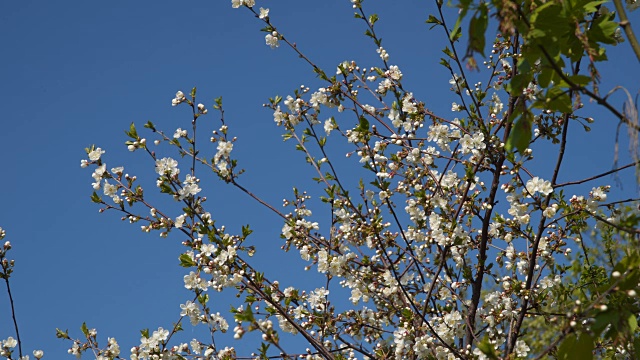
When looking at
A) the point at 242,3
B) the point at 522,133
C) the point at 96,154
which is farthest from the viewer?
the point at 242,3

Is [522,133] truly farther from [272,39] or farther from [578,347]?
[272,39]

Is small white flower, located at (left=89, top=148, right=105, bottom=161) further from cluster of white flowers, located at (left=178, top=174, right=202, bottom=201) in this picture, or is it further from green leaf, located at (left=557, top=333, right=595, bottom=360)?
green leaf, located at (left=557, top=333, right=595, bottom=360)

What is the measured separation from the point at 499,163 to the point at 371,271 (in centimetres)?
113

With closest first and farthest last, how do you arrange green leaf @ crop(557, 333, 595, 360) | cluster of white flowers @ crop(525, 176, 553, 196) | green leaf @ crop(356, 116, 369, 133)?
green leaf @ crop(557, 333, 595, 360), cluster of white flowers @ crop(525, 176, 553, 196), green leaf @ crop(356, 116, 369, 133)

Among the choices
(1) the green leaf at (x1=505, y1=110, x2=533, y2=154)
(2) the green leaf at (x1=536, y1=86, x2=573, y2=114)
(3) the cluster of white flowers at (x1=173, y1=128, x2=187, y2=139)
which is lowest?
(1) the green leaf at (x1=505, y1=110, x2=533, y2=154)

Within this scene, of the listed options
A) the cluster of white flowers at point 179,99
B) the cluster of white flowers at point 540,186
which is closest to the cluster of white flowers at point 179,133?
the cluster of white flowers at point 179,99

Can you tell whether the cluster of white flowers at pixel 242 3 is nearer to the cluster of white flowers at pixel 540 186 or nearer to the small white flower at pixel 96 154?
the small white flower at pixel 96 154

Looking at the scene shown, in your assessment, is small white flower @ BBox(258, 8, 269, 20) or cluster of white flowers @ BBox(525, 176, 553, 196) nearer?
cluster of white flowers @ BBox(525, 176, 553, 196)

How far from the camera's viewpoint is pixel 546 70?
213 cm

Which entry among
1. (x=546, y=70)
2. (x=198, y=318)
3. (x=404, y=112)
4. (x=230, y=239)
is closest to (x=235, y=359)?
(x=198, y=318)

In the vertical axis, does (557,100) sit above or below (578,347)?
above

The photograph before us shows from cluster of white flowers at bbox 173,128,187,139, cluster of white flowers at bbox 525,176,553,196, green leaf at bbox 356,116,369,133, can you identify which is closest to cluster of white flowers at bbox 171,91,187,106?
cluster of white flowers at bbox 173,128,187,139

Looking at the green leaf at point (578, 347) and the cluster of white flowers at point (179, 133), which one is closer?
the green leaf at point (578, 347)

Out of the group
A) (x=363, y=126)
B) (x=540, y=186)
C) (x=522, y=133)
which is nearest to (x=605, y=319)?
(x=522, y=133)
